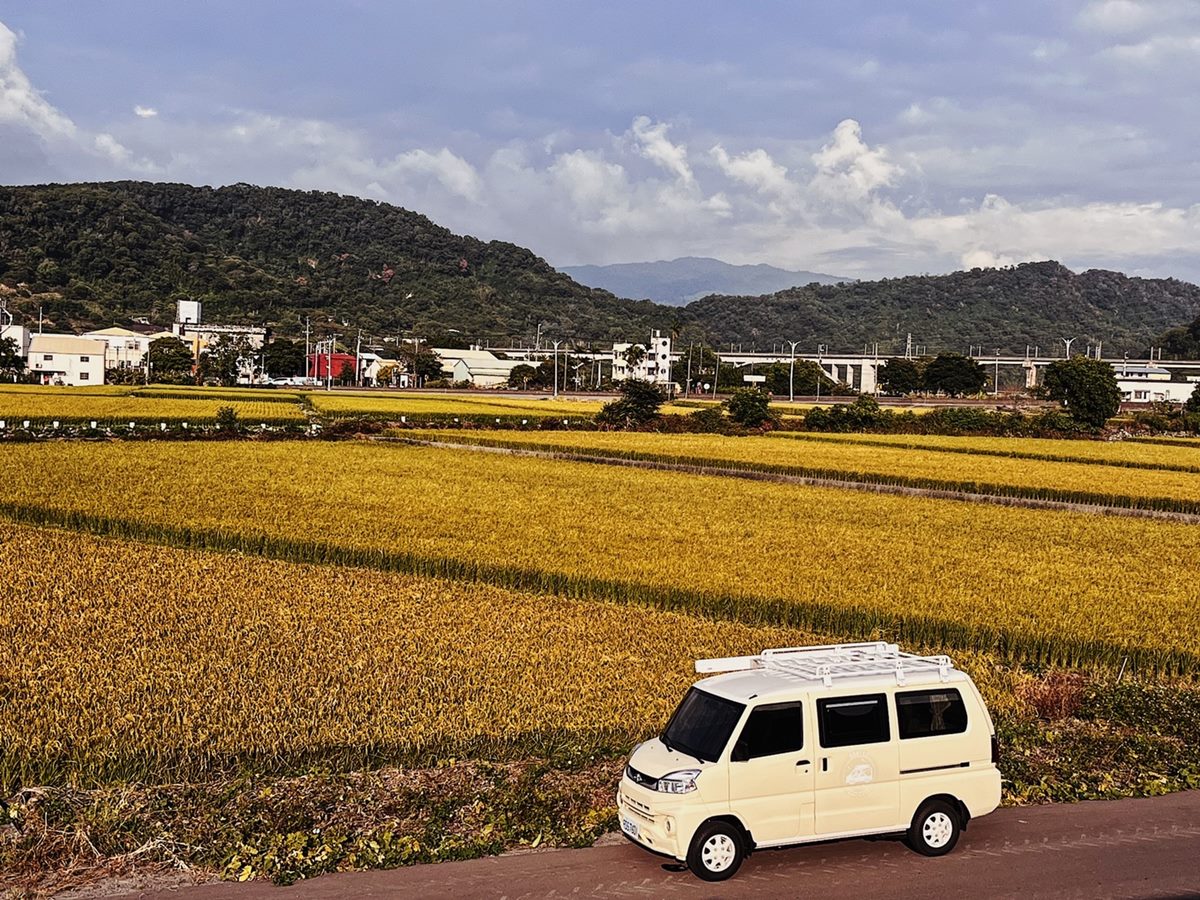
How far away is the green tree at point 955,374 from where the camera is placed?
130 metres

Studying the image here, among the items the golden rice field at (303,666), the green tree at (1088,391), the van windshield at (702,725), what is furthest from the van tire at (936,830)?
the green tree at (1088,391)

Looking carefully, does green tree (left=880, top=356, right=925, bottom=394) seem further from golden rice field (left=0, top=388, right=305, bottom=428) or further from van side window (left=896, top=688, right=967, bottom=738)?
van side window (left=896, top=688, right=967, bottom=738)

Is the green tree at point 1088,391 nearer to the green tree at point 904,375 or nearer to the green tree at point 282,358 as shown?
the green tree at point 904,375

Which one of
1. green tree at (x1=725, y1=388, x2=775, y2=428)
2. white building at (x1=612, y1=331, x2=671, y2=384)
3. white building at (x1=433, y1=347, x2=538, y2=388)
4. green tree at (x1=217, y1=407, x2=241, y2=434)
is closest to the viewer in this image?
green tree at (x1=217, y1=407, x2=241, y2=434)

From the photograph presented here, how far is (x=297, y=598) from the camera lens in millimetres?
19297

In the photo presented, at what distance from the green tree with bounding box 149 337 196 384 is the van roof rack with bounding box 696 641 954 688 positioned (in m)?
114

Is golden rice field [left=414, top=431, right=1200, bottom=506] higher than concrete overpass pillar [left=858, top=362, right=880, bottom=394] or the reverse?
the reverse

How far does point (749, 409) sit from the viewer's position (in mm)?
70438

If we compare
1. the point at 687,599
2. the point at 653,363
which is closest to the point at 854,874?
the point at 687,599

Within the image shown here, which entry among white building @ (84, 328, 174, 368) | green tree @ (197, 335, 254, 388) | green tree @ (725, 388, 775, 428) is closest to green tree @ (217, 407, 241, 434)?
green tree @ (725, 388, 775, 428)

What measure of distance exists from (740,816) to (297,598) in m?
11.9

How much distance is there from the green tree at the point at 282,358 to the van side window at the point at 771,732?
130236 mm

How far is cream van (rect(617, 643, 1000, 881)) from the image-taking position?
9273mm

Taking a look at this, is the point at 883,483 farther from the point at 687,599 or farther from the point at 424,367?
the point at 424,367
